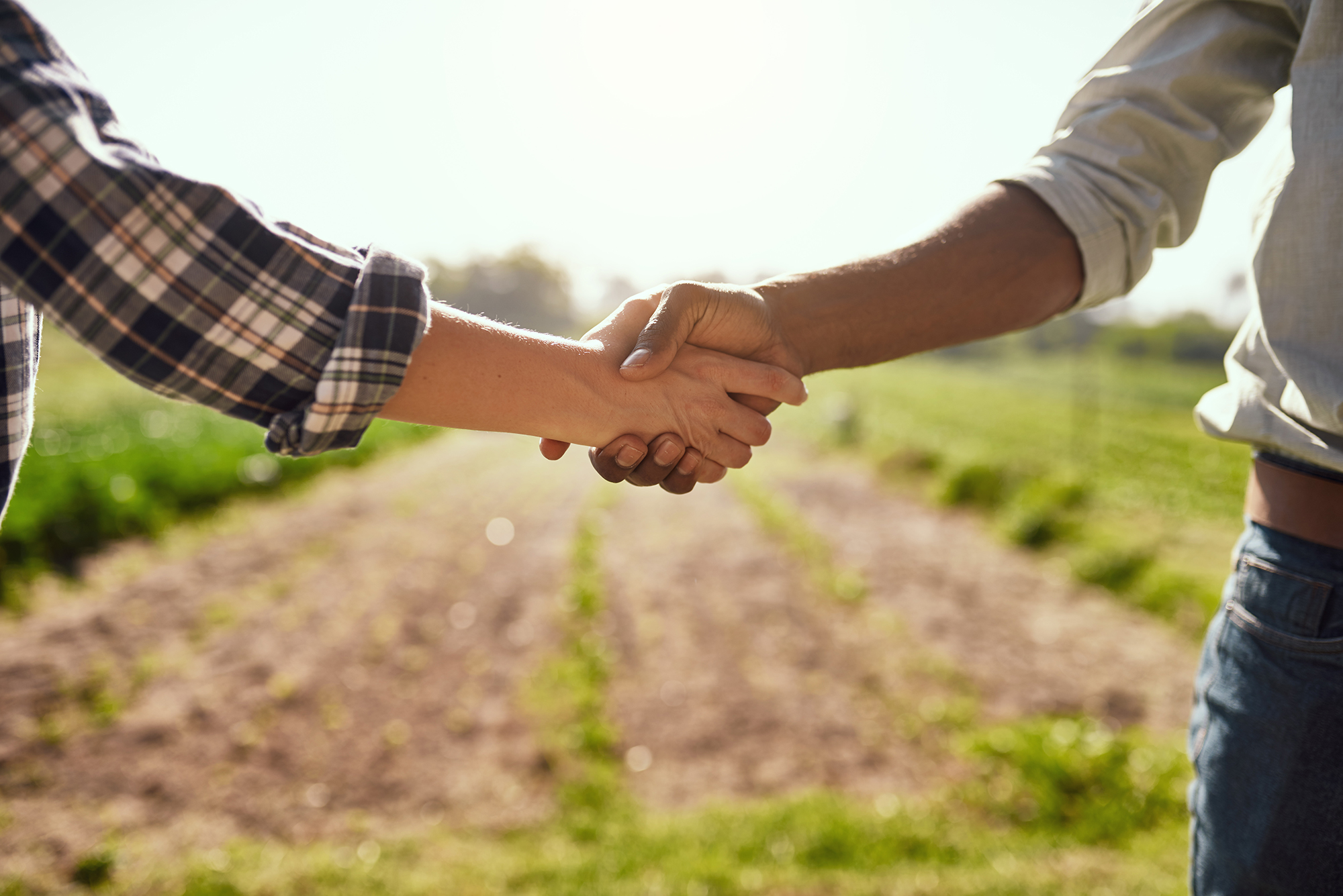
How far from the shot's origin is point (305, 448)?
1.32 meters

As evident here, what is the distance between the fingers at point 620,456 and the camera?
72.4 inches

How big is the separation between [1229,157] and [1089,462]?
16060 mm

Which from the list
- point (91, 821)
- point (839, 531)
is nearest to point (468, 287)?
point (839, 531)

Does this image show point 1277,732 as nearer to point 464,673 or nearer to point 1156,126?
point 1156,126

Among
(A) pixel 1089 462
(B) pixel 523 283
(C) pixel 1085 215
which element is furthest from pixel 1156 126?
(B) pixel 523 283

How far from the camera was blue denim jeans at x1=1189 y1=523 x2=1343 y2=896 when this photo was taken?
3.82 ft

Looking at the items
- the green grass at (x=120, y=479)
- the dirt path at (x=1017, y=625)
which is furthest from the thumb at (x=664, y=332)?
the dirt path at (x=1017, y=625)

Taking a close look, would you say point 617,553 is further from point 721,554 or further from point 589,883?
point 589,883

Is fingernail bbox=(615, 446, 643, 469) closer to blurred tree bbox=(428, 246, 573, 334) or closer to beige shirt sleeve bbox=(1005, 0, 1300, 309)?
beige shirt sleeve bbox=(1005, 0, 1300, 309)

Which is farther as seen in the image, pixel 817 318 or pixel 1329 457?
pixel 817 318

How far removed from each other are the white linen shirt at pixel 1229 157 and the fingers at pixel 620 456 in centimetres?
110

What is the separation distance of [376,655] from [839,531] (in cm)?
575

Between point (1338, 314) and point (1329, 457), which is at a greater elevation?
point (1338, 314)

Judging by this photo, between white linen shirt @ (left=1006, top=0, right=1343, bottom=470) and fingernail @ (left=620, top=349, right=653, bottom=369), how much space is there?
3.15 ft
